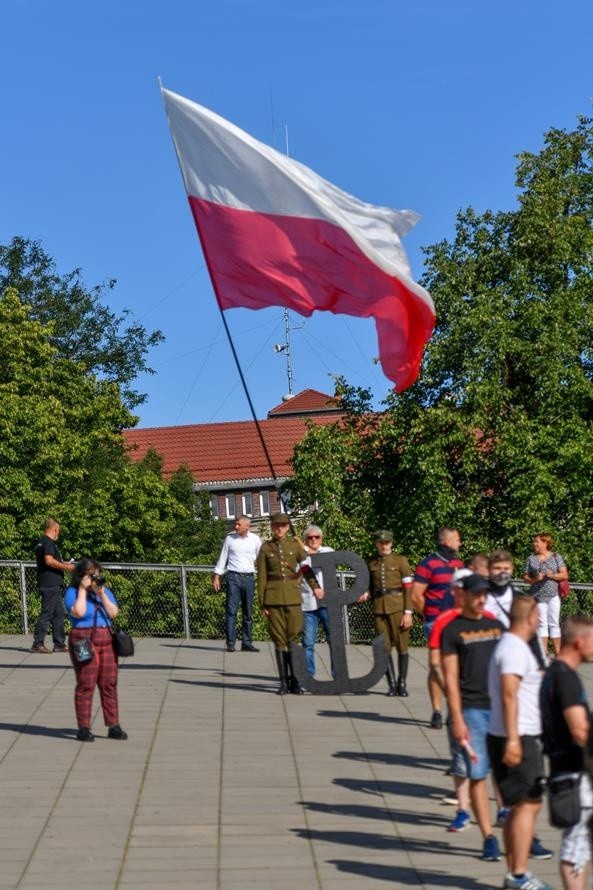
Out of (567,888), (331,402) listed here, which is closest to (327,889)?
(567,888)

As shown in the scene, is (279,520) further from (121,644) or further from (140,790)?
(140,790)

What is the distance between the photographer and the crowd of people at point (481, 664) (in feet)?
23.5

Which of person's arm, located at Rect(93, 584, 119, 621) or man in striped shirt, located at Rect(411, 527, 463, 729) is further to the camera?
person's arm, located at Rect(93, 584, 119, 621)

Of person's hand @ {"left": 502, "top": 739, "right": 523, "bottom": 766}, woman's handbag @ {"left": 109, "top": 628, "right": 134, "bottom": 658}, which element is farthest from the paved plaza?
person's hand @ {"left": 502, "top": 739, "right": 523, "bottom": 766}

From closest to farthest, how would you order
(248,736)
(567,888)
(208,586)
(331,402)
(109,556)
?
(567,888) < (248,736) < (208,586) < (331,402) < (109,556)

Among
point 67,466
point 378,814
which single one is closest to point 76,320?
point 67,466

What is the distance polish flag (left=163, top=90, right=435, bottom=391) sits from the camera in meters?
13.3

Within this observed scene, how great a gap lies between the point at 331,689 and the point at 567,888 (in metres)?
8.21

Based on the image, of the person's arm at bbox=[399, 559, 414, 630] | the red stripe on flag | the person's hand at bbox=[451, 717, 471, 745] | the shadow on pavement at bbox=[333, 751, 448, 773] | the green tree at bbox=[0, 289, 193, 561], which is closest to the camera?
the person's hand at bbox=[451, 717, 471, 745]

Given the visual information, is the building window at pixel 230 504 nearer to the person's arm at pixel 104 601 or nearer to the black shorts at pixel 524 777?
the person's arm at pixel 104 601

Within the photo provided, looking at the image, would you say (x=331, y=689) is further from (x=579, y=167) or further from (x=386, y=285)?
(x=579, y=167)

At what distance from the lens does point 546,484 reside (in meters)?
32.8

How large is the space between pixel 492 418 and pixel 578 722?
27.9 meters

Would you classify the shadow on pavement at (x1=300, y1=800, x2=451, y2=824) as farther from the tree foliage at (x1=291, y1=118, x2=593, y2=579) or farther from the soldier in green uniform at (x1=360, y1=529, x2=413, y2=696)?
the tree foliage at (x1=291, y1=118, x2=593, y2=579)
